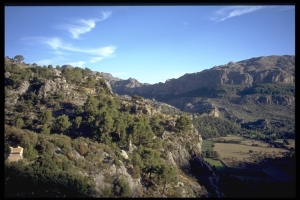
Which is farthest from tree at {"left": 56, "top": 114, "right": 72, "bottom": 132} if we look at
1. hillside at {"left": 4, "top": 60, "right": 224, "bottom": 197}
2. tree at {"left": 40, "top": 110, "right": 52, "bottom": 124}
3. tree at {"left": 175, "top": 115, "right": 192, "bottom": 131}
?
tree at {"left": 175, "top": 115, "right": 192, "bottom": 131}

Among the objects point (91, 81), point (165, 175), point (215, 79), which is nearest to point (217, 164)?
point (91, 81)

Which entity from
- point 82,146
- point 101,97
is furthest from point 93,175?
point 101,97

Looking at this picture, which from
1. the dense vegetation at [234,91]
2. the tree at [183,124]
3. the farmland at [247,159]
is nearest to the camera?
the tree at [183,124]

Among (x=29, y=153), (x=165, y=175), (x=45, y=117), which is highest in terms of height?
(x=45, y=117)

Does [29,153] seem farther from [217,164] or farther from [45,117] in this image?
[217,164]

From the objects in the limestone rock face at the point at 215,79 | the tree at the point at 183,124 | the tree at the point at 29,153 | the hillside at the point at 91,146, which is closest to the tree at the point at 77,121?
the hillside at the point at 91,146

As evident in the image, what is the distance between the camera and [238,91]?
113 meters

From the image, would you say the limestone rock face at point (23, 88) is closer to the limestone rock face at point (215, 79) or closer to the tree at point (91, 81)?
the tree at point (91, 81)

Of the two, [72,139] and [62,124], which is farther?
[62,124]

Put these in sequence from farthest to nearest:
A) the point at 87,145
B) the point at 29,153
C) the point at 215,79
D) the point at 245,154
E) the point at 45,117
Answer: the point at 215,79 < the point at 245,154 < the point at 45,117 < the point at 87,145 < the point at 29,153

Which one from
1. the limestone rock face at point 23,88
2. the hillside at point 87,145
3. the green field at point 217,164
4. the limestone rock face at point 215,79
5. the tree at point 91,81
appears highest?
the limestone rock face at point 215,79

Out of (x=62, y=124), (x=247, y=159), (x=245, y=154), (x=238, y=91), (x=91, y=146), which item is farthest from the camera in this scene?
(x=238, y=91)

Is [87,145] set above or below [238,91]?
below

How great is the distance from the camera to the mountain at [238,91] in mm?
69188
